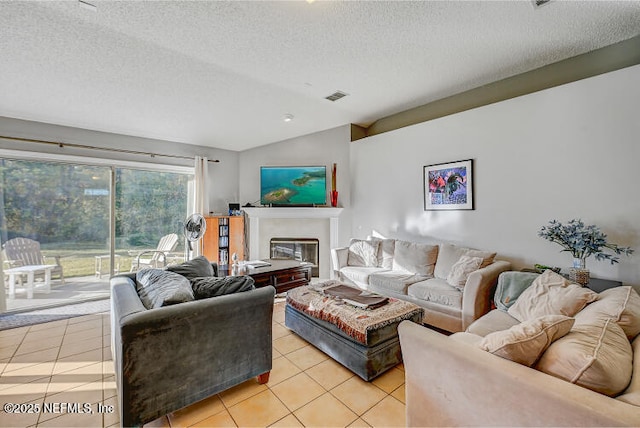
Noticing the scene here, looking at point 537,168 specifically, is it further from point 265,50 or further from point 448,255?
point 265,50

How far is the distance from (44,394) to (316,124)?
4332mm

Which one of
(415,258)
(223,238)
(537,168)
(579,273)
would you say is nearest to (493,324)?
(579,273)

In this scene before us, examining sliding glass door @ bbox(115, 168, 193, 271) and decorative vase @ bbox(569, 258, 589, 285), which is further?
sliding glass door @ bbox(115, 168, 193, 271)

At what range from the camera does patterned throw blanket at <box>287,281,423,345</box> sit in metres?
2.09

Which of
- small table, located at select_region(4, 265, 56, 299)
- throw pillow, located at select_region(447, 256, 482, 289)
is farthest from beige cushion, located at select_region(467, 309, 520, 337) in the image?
small table, located at select_region(4, 265, 56, 299)

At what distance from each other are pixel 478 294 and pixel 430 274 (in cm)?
92

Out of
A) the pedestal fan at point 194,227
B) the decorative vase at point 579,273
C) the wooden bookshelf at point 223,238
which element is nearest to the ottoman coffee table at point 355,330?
the decorative vase at point 579,273

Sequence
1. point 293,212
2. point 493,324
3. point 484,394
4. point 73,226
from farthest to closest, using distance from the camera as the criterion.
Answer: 1. point 293,212
2. point 73,226
3. point 493,324
4. point 484,394

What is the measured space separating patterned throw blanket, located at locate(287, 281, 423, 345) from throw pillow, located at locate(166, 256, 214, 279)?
2.88ft

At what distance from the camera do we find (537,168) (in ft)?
9.54

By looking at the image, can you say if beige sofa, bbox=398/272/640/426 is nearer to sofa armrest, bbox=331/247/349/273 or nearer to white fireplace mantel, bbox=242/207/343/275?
sofa armrest, bbox=331/247/349/273

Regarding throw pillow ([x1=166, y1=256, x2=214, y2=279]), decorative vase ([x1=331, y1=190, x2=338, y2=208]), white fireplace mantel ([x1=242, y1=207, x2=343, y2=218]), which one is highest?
decorative vase ([x1=331, y1=190, x2=338, y2=208])

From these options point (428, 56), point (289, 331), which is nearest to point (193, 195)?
point (289, 331)

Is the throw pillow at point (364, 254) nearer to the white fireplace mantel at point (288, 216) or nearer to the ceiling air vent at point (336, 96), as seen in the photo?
the white fireplace mantel at point (288, 216)
